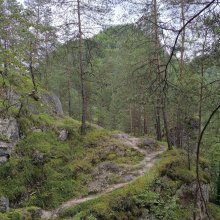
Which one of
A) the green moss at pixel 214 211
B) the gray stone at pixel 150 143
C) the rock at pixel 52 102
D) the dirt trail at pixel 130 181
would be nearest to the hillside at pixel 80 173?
the dirt trail at pixel 130 181

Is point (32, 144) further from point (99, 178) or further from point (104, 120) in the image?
point (104, 120)

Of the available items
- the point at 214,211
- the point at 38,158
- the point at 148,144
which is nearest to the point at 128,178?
the point at 38,158

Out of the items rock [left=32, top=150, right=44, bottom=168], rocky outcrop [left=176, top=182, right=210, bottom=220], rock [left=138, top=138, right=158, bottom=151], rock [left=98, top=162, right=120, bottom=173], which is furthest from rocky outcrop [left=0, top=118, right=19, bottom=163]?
rocky outcrop [left=176, top=182, right=210, bottom=220]

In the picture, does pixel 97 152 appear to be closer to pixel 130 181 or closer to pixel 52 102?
pixel 130 181

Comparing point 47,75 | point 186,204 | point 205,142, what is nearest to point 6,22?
point 186,204

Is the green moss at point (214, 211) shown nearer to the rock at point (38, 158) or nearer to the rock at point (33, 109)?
the rock at point (38, 158)

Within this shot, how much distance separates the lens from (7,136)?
12414mm

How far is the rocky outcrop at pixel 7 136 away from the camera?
1161 cm

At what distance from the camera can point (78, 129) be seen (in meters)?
16.3

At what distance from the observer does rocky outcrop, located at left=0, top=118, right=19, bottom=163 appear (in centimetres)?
1161

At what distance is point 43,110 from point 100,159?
19.2 feet

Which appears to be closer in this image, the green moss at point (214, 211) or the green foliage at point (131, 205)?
the green foliage at point (131, 205)

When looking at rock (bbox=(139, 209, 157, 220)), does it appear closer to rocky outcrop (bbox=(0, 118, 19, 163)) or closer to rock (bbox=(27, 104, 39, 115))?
rocky outcrop (bbox=(0, 118, 19, 163))

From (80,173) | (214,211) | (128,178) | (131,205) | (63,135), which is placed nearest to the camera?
(131,205)
